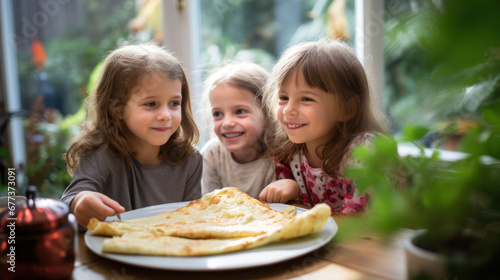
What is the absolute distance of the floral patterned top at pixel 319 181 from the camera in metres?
1.44

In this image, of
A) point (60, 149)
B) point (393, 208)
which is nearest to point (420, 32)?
point (393, 208)

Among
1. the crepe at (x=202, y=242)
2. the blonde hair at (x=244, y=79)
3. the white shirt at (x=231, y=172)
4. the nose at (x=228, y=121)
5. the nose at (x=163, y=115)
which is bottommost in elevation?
the white shirt at (x=231, y=172)

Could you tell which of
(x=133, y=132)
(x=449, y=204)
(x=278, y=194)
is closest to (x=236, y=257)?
(x=449, y=204)

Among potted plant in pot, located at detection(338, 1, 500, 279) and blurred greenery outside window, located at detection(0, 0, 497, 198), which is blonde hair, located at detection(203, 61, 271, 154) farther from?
potted plant in pot, located at detection(338, 1, 500, 279)

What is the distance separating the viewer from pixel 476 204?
41 centimetres

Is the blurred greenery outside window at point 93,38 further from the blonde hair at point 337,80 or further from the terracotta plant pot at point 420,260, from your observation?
the terracotta plant pot at point 420,260

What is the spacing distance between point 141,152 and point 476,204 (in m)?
1.40

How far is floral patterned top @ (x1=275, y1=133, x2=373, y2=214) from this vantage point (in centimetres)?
144

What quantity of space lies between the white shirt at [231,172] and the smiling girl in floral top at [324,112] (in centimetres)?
26

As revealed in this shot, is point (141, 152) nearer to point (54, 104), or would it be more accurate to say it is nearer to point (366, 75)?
point (366, 75)

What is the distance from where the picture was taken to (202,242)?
845 millimetres

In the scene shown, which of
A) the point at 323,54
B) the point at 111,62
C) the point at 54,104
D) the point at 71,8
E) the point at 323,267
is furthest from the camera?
the point at 54,104

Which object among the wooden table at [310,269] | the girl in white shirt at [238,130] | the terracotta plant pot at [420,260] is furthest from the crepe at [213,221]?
the girl in white shirt at [238,130]

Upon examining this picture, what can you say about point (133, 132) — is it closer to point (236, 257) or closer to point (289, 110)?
point (289, 110)
